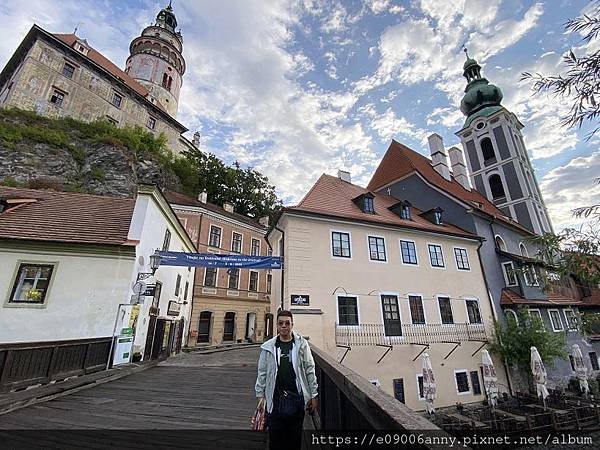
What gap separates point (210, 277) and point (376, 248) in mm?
14521

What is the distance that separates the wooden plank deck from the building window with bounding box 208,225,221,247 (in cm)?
1729

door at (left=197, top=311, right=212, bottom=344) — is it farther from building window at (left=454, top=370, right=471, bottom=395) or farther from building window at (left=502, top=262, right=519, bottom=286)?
building window at (left=502, top=262, right=519, bottom=286)

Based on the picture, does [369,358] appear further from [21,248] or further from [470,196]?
[470,196]

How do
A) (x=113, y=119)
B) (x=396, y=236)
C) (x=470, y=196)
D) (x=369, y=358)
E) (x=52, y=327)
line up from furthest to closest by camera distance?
(x=113, y=119) < (x=470, y=196) < (x=396, y=236) < (x=369, y=358) < (x=52, y=327)

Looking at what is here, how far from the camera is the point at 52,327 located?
873 cm


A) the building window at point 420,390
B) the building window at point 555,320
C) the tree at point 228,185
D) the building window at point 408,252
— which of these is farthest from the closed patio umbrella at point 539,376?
the tree at point 228,185

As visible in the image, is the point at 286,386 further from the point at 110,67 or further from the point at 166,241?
the point at 110,67

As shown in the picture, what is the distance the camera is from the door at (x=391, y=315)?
551 inches

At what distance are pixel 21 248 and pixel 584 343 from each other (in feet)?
106

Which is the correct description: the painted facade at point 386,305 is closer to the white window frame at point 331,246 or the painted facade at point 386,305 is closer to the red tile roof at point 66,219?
the white window frame at point 331,246

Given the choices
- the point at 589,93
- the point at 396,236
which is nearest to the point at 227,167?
the point at 396,236

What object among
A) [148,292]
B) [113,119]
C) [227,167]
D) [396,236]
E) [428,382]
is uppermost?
[113,119]

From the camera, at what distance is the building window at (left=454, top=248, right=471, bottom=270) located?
56.3 feet

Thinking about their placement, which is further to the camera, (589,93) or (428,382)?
(428,382)
